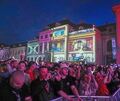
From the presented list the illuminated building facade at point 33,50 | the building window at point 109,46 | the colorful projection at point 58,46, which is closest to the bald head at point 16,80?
the building window at point 109,46

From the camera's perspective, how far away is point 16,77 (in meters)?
2.79

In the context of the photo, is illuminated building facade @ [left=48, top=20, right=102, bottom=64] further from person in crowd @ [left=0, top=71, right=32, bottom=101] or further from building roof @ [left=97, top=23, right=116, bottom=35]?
person in crowd @ [left=0, top=71, right=32, bottom=101]

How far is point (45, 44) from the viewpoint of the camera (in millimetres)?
59188

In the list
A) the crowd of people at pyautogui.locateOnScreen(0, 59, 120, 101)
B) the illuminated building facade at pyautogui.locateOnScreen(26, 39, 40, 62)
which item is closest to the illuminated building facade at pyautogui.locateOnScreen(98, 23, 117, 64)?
the illuminated building facade at pyautogui.locateOnScreen(26, 39, 40, 62)

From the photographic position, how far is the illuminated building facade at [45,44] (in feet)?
189

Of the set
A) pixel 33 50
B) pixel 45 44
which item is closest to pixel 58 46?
pixel 45 44

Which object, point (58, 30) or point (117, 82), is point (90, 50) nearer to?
point (58, 30)

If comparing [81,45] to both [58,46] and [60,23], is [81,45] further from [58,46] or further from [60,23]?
[60,23]

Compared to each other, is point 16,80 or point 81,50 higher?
point 81,50

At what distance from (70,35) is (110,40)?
9992 mm

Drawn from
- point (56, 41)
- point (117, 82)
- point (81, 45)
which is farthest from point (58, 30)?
point (117, 82)

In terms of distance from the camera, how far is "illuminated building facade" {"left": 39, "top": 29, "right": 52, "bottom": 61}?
5753 cm

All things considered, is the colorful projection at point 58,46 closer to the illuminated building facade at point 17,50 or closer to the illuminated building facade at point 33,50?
the illuminated building facade at point 33,50

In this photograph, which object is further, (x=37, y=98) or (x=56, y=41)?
(x=56, y=41)
